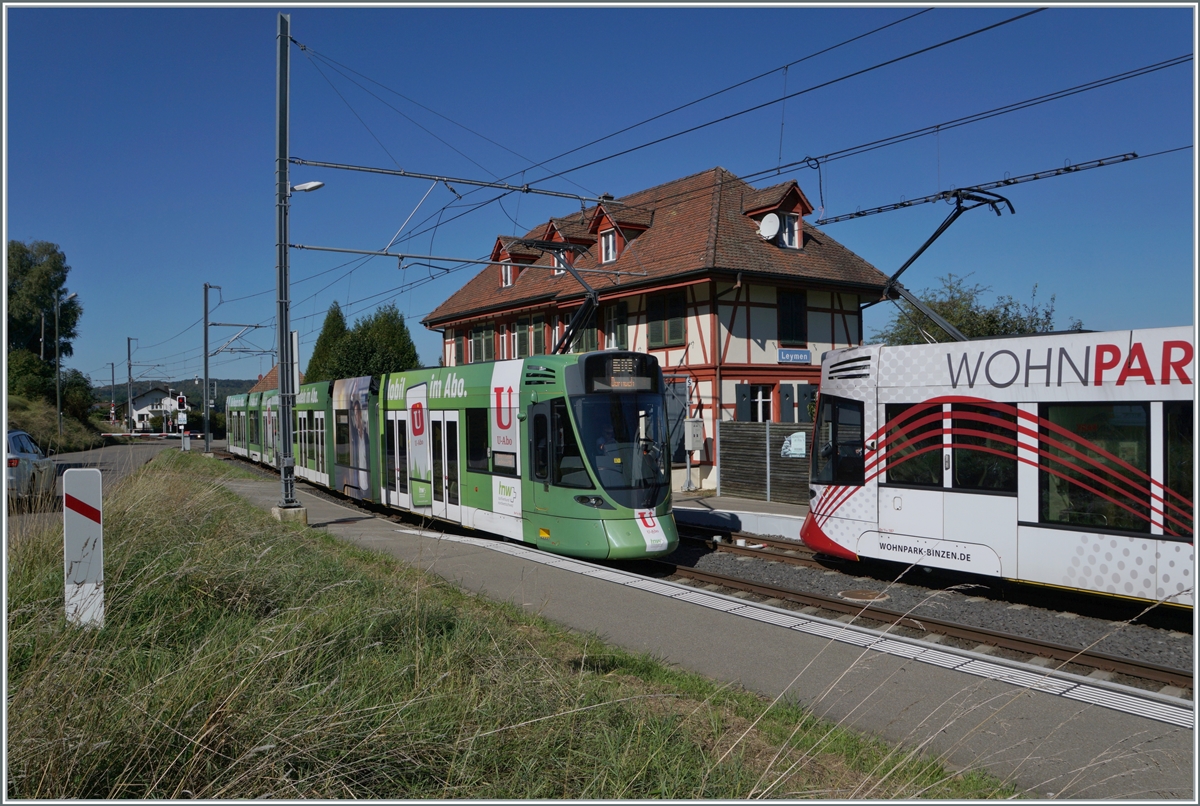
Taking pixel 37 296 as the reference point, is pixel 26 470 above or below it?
below

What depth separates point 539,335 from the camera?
3231cm

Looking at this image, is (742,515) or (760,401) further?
(760,401)

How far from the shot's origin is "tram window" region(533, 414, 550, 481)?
1205 cm

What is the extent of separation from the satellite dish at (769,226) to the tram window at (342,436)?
1393 centimetres

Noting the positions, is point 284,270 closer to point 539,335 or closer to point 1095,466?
point 1095,466

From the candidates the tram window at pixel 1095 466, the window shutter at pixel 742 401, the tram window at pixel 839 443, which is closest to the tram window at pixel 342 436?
the window shutter at pixel 742 401

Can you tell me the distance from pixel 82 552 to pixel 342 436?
1644 cm

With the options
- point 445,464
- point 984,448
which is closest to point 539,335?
point 445,464

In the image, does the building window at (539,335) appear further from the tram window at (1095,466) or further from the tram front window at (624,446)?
the tram window at (1095,466)

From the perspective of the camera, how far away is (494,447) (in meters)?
13.5

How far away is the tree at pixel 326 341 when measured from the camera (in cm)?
6120

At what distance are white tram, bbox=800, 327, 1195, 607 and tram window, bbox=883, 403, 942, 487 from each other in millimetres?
17

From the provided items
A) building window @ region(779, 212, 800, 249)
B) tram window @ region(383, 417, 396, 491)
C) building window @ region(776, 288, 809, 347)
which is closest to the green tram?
tram window @ region(383, 417, 396, 491)

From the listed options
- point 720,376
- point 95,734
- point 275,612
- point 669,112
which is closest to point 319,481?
point 720,376
